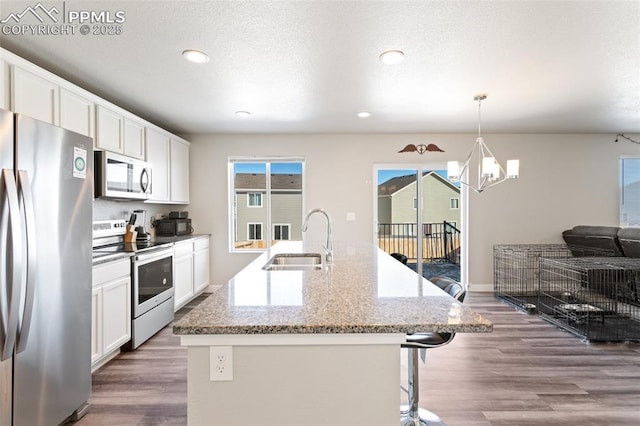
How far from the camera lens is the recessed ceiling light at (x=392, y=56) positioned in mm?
2173

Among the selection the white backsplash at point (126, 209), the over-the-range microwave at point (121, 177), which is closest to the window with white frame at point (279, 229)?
the white backsplash at point (126, 209)

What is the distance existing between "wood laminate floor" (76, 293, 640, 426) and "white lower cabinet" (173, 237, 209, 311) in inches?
27.2

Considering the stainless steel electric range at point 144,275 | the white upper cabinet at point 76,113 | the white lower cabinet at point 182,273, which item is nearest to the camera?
the white upper cabinet at point 76,113

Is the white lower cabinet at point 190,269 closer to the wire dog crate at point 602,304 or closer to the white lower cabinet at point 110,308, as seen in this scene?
the white lower cabinet at point 110,308

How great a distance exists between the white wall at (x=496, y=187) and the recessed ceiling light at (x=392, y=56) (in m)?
2.44

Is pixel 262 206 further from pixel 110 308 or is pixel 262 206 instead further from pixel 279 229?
pixel 110 308

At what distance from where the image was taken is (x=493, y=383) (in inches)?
87.7

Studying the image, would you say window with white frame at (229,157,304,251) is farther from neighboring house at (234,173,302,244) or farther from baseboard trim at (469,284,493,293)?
baseboard trim at (469,284,493,293)

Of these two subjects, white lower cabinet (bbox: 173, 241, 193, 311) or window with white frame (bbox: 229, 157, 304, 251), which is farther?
window with white frame (bbox: 229, 157, 304, 251)

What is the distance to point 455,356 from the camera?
2643 millimetres

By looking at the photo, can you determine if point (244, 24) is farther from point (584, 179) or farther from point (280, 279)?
point (584, 179)

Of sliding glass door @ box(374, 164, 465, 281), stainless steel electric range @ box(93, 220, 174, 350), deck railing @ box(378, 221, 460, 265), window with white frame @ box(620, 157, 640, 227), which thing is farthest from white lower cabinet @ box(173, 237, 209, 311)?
window with white frame @ box(620, 157, 640, 227)

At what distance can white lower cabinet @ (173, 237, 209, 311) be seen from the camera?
360 cm

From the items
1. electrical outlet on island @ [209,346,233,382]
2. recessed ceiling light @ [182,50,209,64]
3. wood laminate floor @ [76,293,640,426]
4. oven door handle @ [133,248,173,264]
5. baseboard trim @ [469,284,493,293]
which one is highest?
recessed ceiling light @ [182,50,209,64]
